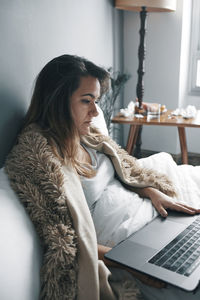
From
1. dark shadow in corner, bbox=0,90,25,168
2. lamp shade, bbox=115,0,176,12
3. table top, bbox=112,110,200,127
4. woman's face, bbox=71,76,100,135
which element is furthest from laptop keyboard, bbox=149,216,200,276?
lamp shade, bbox=115,0,176,12

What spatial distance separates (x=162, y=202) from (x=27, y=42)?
89cm

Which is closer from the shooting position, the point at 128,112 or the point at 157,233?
the point at 157,233

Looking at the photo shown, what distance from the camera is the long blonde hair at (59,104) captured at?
4.10 feet

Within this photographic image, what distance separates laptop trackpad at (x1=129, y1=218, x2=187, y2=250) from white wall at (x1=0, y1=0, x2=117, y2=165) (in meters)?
0.62

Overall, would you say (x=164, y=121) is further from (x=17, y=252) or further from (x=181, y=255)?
(x=17, y=252)

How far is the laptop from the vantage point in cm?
92

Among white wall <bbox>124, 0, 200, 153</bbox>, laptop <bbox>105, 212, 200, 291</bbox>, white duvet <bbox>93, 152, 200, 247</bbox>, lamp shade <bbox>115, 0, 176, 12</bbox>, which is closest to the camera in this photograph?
laptop <bbox>105, 212, 200, 291</bbox>

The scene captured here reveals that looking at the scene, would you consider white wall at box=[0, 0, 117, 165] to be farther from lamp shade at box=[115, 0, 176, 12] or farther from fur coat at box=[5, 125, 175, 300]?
lamp shade at box=[115, 0, 176, 12]

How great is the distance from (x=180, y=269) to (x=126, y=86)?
2.34 meters

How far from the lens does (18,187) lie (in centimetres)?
105

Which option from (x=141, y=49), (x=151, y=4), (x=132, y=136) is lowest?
(x=132, y=136)

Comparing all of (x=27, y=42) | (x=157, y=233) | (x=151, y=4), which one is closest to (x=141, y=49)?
(x=151, y=4)

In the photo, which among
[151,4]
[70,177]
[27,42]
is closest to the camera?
[70,177]

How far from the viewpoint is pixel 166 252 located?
1028mm
